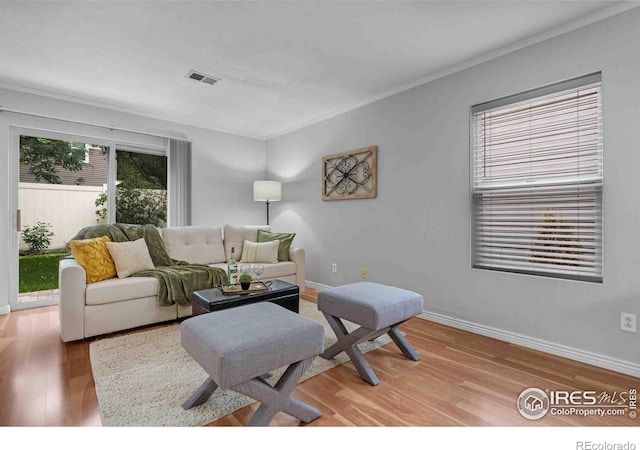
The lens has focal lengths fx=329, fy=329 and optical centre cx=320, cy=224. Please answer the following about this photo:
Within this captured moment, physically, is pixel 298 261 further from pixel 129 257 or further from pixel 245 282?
pixel 129 257

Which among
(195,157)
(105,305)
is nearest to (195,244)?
(105,305)

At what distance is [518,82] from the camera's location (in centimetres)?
264

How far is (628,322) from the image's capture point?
213cm

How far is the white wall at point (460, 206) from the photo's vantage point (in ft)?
7.07

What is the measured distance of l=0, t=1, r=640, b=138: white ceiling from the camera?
7.21ft

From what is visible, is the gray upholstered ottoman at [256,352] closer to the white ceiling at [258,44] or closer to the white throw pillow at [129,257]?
the white throw pillow at [129,257]

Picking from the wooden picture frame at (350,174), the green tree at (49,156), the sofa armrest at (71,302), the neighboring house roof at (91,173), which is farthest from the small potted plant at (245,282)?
the green tree at (49,156)

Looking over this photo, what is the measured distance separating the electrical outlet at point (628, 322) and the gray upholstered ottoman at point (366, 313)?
1.29 meters

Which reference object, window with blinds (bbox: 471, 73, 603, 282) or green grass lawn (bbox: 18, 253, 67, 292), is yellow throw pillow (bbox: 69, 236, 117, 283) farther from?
window with blinds (bbox: 471, 73, 603, 282)

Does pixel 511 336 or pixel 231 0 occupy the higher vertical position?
pixel 231 0

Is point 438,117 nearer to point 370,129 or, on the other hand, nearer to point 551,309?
point 370,129

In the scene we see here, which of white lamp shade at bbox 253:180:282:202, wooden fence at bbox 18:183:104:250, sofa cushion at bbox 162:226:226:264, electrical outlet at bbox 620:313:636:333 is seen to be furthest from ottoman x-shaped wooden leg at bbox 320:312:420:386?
wooden fence at bbox 18:183:104:250
